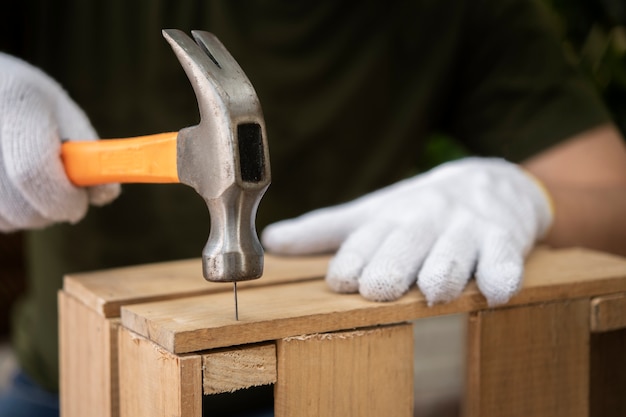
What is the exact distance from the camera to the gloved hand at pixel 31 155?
76cm

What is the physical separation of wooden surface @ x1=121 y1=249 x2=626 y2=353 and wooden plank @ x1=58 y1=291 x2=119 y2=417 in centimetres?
5

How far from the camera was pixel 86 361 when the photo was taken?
2.59ft

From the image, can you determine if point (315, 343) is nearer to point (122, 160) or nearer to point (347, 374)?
point (347, 374)

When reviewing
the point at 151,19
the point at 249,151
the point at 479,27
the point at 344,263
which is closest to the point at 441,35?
the point at 479,27

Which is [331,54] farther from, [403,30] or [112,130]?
[112,130]

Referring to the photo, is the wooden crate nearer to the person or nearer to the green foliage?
the person

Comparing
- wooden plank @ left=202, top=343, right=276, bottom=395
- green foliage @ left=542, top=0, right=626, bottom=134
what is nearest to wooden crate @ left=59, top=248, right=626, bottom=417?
wooden plank @ left=202, top=343, right=276, bottom=395

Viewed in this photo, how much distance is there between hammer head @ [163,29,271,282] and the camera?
60 cm

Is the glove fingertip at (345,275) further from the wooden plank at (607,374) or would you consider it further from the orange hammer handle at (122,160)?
the wooden plank at (607,374)

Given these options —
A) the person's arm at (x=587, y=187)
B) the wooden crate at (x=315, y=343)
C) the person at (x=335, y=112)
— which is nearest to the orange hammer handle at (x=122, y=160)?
the wooden crate at (x=315, y=343)

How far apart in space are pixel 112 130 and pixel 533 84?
2.55 feet

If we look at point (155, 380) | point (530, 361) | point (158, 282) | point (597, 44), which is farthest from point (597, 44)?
point (155, 380)

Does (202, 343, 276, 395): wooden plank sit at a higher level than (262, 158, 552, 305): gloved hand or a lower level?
lower

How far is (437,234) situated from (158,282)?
0.31m
